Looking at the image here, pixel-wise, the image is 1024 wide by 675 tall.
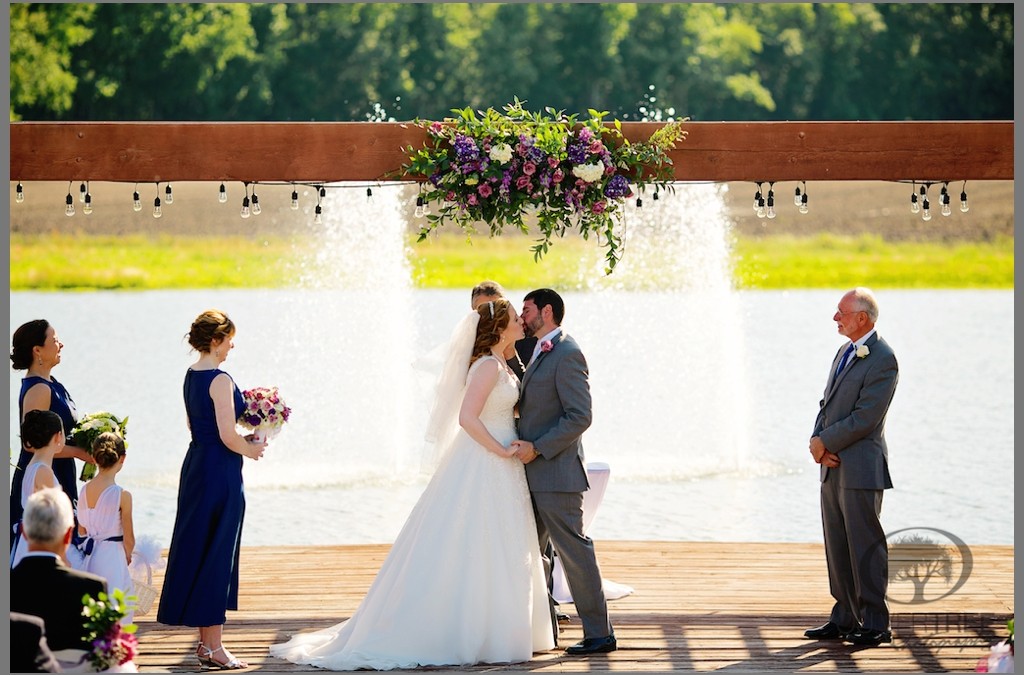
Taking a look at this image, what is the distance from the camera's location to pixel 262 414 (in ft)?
20.3

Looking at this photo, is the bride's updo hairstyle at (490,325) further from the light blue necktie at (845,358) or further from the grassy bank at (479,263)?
the grassy bank at (479,263)

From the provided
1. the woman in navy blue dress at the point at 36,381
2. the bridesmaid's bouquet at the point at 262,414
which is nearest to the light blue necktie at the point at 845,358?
the bridesmaid's bouquet at the point at 262,414

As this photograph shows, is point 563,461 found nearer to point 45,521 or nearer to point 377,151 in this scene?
point 377,151

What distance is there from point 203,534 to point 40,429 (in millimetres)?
796

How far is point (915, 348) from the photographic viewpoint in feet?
77.3

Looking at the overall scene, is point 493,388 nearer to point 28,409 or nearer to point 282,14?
point 28,409

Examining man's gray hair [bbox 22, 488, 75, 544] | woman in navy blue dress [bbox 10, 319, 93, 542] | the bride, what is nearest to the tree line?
woman in navy blue dress [bbox 10, 319, 93, 542]

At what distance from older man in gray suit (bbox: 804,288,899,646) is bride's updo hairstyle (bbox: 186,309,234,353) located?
8.64 ft

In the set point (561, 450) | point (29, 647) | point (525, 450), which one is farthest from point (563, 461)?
point (29, 647)

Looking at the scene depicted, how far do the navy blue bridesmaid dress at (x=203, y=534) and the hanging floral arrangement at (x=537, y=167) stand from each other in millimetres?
1370

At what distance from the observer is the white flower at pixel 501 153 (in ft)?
21.8

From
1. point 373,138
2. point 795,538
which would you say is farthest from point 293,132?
point 795,538

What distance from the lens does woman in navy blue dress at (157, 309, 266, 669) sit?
6.04 metres

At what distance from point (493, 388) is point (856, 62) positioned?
4306cm
